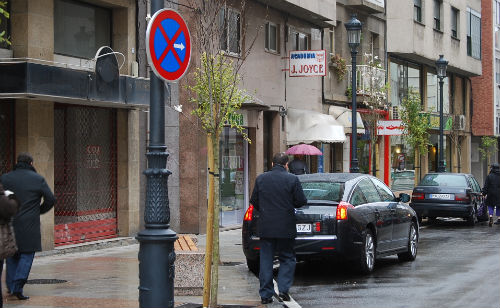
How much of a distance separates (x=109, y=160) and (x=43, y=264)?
4519mm

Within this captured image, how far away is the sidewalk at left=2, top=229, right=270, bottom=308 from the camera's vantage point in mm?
10617

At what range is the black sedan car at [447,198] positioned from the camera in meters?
25.3

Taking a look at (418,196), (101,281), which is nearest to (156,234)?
(101,281)

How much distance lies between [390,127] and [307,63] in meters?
3.76

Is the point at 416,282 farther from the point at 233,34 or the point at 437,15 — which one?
the point at 437,15

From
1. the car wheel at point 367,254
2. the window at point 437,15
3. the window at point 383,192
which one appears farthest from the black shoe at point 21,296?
the window at point 437,15

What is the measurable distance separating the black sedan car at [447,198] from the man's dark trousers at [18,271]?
16.5 meters

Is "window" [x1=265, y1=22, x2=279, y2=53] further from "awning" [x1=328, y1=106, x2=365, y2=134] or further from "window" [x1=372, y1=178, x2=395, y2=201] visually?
"window" [x1=372, y1=178, x2=395, y2=201]

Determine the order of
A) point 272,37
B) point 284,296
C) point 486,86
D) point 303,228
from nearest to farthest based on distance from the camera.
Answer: point 284,296, point 303,228, point 272,37, point 486,86

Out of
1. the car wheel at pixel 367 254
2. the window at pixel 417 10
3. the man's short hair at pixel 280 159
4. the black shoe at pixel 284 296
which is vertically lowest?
the black shoe at pixel 284 296

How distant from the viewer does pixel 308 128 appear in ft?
89.3

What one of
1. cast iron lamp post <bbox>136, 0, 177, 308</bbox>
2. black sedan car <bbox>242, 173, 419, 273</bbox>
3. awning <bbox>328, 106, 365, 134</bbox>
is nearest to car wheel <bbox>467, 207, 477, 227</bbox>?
awning <bbox>328, 106, 365, 134</bbox>

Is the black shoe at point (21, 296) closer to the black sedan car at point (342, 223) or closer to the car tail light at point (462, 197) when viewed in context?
the black sedan car at point (342, 223)

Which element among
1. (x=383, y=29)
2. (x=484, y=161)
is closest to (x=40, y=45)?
(x=383, y=29)
